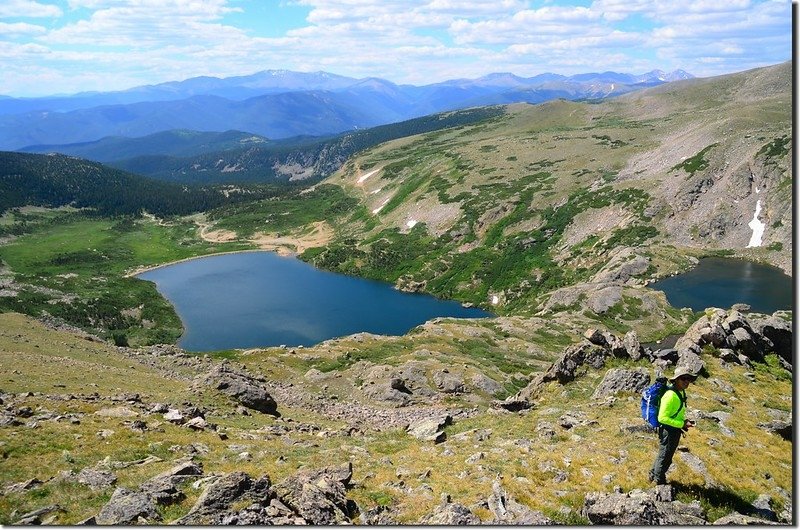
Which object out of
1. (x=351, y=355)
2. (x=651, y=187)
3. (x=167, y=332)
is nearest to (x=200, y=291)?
(x=167, y=332)

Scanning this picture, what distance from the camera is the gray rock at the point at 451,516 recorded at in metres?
15.6

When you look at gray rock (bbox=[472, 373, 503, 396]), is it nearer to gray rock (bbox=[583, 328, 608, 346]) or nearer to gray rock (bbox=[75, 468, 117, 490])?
gray rock (bbox=[583, 328, 608, 346])

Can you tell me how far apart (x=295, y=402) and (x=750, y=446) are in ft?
114

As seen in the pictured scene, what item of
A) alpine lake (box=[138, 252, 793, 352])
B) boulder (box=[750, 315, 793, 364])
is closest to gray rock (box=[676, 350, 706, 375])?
boulder (box=[750, 315, 793, 364])

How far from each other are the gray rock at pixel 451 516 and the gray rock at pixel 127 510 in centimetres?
885

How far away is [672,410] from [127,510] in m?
18.0

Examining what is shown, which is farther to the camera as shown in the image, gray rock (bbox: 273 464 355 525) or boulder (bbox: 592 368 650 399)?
boulder (bbox: 592 368 650 399)

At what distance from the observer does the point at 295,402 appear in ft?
149

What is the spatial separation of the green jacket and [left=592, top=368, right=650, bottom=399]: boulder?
1587cm

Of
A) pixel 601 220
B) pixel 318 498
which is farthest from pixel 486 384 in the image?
pixel 601 220

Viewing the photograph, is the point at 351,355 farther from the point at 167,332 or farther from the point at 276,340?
the point at 167,332

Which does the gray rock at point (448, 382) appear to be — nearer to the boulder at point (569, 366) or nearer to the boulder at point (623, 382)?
the boulder at point (569, 366)

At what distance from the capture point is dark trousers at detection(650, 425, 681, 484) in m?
16.3

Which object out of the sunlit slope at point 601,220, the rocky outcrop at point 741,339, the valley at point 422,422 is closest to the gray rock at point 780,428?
the valley at point 422,422
